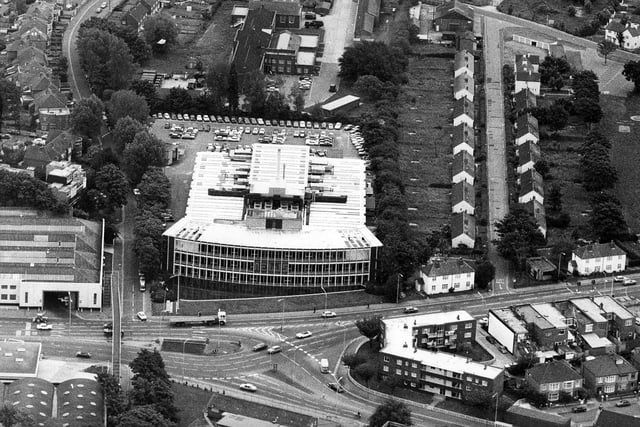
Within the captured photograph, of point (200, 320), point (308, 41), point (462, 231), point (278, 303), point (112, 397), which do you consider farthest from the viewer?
point (308, 41)

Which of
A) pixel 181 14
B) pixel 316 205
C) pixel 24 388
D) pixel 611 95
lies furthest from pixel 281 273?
pixel 181 14

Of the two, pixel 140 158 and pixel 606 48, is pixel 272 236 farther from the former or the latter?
pixel 606 48

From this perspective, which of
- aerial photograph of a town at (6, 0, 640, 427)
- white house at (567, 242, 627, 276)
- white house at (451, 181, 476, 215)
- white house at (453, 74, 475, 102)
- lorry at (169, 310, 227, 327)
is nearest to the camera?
aerial photograph of a town at (6, 0, 640, 427)

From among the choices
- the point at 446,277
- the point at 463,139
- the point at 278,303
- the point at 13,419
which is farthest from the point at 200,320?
the point at 463,139

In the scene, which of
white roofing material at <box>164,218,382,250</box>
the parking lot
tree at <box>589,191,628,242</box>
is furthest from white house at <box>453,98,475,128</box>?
white roofing material at <box>164,218,382,250</box>

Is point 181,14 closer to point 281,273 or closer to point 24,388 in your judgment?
point 281,273

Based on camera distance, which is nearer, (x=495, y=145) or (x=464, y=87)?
(x=495, y=145)

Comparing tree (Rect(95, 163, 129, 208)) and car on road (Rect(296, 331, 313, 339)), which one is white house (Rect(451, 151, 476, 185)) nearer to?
tree (Rect(95, 163, 129, 208))

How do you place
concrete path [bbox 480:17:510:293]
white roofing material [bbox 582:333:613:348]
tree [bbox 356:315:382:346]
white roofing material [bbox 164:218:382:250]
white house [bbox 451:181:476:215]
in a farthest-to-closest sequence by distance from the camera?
1. white house [bbox 451:181:476:215]
2. concrete path [bbox 480:17:510:293]
3. white roofing material [bbox 164:218:382:250]
4. white roofing material [bbox 582:333:613:348]
5. tree [bbox 356:315:382:346]
